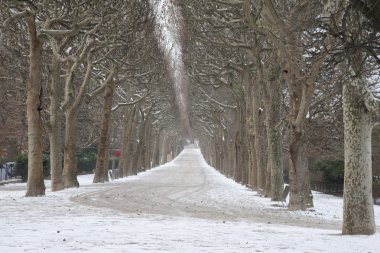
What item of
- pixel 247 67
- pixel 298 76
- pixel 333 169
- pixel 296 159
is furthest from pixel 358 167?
pixel 333 169

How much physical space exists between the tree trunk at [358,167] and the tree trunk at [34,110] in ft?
36.9

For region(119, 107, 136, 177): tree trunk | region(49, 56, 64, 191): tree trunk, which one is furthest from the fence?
region(49, 56, 64, 191): tree trunk

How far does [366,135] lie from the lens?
455 inches

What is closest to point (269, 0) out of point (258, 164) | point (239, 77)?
point (258, 164)

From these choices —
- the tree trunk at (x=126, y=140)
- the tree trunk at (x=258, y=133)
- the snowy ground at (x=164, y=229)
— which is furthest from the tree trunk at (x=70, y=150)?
the tree trunk at (x=126, y=140)

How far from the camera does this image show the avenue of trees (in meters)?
11.5

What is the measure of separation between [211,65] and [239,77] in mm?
3855

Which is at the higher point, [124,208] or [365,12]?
[365,12]

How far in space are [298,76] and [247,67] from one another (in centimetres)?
1292

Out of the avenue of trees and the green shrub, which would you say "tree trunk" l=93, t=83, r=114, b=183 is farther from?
the green shrub

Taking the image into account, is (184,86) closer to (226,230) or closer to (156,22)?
(156,22)

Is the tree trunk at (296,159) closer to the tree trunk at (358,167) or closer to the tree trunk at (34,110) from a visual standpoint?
the tree trunk at (358,167)

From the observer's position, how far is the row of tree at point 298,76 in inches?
400

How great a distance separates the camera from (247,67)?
27422 mm
